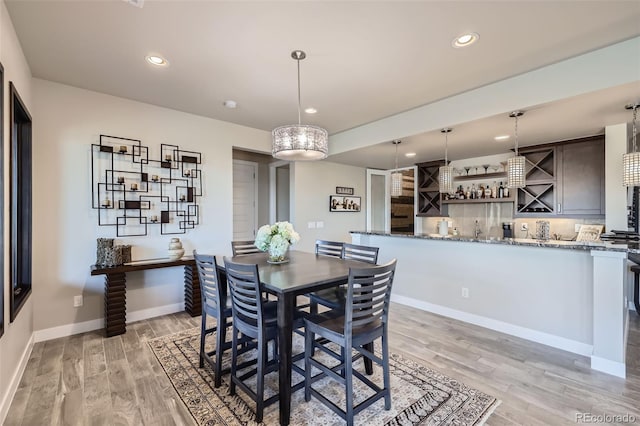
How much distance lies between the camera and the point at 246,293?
1.91m

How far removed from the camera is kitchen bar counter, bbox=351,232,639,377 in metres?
2.40

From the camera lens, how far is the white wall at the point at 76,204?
297 centimetres

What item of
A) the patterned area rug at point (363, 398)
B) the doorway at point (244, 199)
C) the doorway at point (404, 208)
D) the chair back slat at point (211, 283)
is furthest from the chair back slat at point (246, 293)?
the doorway at point (404, 208)

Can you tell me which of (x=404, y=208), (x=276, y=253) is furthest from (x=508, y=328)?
→ (x=404, y=208)

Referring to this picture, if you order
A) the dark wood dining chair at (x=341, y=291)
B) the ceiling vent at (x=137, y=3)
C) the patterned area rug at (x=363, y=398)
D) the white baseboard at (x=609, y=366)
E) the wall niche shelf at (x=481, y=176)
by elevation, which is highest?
the ceiling vent at (x=137, y=3)

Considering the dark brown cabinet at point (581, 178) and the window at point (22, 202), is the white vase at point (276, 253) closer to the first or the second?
the window at point (22, 202)

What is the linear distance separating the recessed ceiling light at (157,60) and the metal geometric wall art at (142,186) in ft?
4.14

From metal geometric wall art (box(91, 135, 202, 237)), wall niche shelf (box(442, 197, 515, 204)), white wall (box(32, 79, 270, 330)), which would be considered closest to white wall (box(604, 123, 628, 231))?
wall niche shelf (box(442, 197, 515, 204))

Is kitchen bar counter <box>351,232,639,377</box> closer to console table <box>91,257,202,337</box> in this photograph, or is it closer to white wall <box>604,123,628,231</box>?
white wall <box>604,123,628,231</box>

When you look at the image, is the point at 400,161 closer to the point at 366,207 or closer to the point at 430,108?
the point at 366,207

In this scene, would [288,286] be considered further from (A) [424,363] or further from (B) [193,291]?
(B) [193,291]

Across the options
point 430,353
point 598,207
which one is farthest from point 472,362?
point 598,207

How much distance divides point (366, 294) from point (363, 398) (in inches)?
32.8

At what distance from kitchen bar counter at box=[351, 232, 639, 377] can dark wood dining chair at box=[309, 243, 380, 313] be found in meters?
1.21
